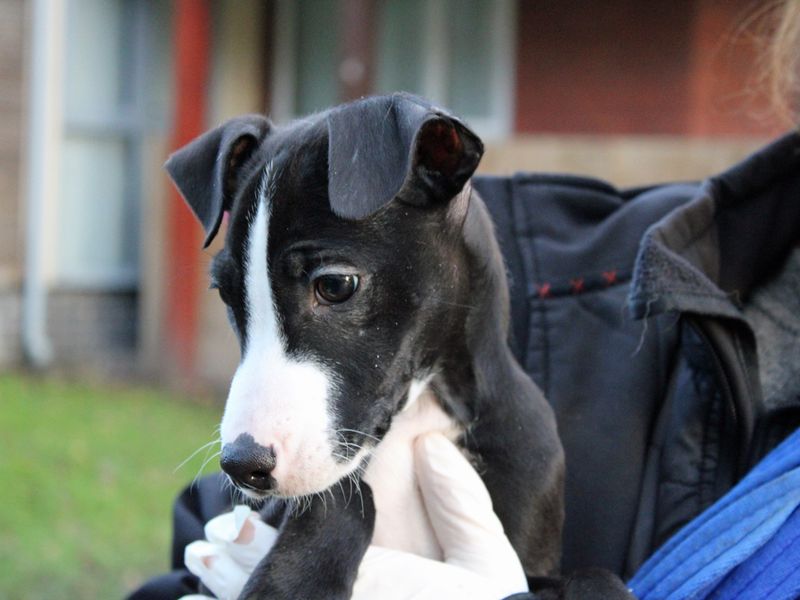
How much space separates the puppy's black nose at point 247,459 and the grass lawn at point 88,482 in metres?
3.26

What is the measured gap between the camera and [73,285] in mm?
9523

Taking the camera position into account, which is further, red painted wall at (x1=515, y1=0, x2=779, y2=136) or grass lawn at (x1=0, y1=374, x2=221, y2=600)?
red painted wall at (x1=515, y1=0, x2=779, y2=136)

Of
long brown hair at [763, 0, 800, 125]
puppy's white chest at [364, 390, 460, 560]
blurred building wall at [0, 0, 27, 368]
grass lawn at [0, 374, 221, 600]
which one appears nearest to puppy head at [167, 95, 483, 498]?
puppy's white chest at [364, 390, 460, 560]

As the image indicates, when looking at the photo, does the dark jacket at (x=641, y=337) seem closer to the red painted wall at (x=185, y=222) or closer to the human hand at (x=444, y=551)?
the human hand at (x=444, y=551)

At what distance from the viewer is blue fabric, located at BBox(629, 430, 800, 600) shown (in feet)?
5.65

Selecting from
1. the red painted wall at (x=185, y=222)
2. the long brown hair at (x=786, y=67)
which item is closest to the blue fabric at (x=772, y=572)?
the long brown hair at (x=786, y=67)

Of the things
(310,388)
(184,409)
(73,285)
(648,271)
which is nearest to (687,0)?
(184,409)

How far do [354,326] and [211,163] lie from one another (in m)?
0.48

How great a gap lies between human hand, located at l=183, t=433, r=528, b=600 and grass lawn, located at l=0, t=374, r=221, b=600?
292 centimetres

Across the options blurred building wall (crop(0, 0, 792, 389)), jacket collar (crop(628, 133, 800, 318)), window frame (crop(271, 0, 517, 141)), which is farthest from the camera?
window frame (crop(271, 0, 517, 141))

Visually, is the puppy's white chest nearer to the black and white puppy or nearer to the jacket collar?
the black and white puppy

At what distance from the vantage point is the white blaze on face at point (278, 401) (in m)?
1.74

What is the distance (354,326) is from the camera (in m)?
1.88

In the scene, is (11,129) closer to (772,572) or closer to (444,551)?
(444,551)
